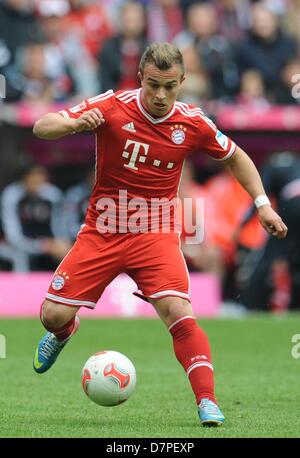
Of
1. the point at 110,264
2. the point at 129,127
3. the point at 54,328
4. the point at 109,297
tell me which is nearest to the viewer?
the point at 129,127

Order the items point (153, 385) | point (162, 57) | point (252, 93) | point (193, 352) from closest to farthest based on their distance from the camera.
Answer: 1. point (162, 57)
2. point (193, 352)
3. point (153, 385)
4. point (252, 93)

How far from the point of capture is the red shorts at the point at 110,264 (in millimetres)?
6652

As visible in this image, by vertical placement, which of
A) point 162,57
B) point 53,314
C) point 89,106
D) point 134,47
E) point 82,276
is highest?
point 134,47

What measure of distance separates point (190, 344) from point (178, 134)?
4.02 feet

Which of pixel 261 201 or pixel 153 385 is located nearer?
pixel 261 201

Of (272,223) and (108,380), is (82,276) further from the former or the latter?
(272,223)

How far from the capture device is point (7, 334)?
1110 cm

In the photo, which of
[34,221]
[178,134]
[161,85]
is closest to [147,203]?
[178,134]

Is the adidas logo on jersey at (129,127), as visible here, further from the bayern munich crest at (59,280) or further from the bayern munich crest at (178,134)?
the bayern munich crest at (59,280)

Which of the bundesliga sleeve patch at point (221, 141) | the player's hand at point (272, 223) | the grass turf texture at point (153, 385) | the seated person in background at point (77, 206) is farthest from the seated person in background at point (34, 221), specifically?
the player's hand at point (272, 223)

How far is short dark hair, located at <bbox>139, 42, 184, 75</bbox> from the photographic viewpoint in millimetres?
6309

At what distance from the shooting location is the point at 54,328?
691 centimetres
